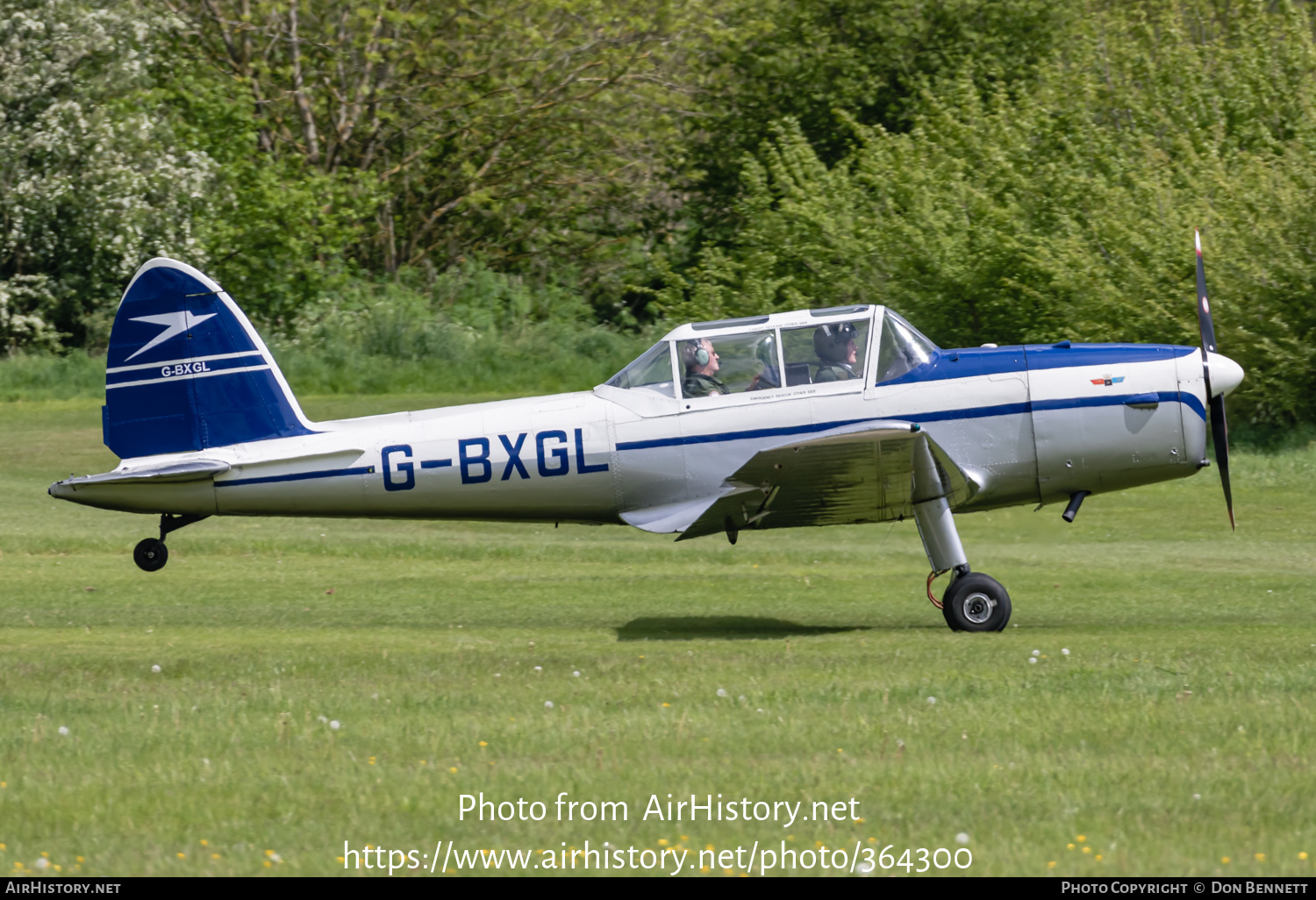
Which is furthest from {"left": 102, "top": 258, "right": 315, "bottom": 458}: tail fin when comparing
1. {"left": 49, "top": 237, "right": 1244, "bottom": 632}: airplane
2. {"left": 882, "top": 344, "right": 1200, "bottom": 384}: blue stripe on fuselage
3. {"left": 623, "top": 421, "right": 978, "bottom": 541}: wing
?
{"left": 882, "top": 344, "right": 1200, "bottom": 384}: blue stripe on fuselage

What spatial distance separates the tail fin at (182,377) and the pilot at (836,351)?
380 centimetres

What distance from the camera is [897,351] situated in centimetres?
1025

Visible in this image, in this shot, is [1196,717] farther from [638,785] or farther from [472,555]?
[472,555]

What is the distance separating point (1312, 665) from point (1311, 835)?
11.7 feet

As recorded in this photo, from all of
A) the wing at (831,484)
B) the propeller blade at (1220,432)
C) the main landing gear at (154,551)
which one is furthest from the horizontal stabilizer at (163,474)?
the propeller blade at (1220,432)

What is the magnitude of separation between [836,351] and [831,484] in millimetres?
972

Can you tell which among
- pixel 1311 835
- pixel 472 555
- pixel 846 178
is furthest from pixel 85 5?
pixel 1311 835

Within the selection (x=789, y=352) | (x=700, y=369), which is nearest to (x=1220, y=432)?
(x=789, y=352)

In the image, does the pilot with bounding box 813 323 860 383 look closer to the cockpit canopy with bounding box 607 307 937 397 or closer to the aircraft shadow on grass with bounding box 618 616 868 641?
the cockpit canopy with bounding box 607 307 937 397

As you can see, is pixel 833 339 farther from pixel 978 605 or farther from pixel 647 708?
pixel 647 708

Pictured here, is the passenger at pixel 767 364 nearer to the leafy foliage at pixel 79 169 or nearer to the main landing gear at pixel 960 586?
the main landing gear at pixel 960 586

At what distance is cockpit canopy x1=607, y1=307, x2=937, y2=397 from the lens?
33.4 ft

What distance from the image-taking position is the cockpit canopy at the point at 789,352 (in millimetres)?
10188

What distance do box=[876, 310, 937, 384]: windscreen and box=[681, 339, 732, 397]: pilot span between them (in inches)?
43.5
